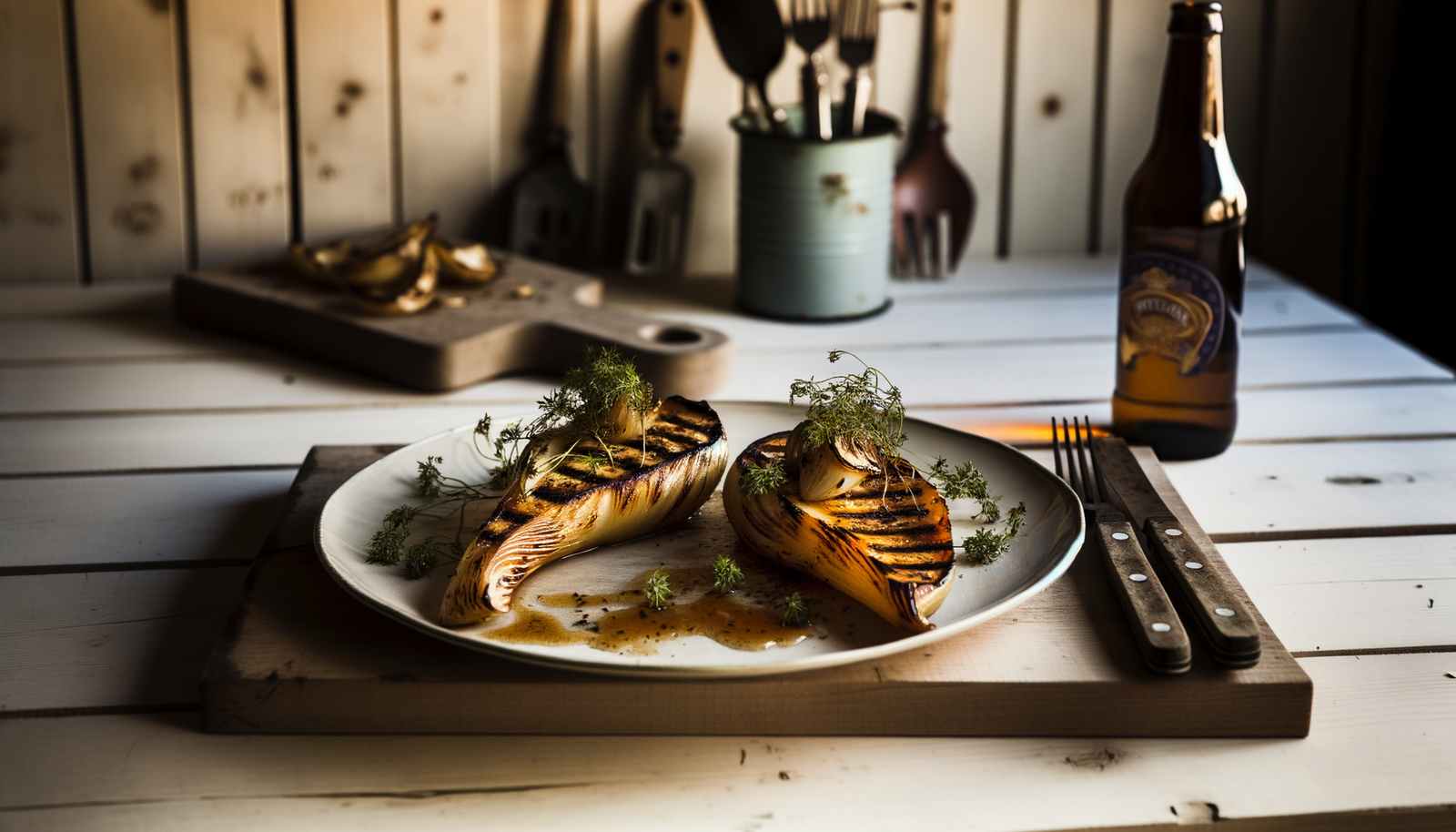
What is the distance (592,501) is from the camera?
2.64 ft

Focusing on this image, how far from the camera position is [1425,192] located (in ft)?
5.32

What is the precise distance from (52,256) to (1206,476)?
4.78 feet

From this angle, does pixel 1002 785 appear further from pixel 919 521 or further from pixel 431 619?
pixel 431 619

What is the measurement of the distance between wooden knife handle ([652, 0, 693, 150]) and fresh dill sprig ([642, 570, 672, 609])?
105cm

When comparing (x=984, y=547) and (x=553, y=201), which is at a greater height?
(x=553, y=201)

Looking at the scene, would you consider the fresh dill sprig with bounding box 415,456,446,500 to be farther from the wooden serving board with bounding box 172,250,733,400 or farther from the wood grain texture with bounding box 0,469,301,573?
the wooden serving board with bounding box 172,250,733,400

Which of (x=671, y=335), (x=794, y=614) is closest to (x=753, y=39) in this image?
(x=671, y=335)

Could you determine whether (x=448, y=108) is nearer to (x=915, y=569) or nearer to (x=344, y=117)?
(x=344, y=117)

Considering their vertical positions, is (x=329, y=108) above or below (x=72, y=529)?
above

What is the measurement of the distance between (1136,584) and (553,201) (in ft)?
3.72

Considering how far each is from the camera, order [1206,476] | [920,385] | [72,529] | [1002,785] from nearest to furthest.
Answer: [1002,785]
[72,529]
[1206,476]
[920,385]

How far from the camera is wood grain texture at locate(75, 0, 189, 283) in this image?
5.36 ft

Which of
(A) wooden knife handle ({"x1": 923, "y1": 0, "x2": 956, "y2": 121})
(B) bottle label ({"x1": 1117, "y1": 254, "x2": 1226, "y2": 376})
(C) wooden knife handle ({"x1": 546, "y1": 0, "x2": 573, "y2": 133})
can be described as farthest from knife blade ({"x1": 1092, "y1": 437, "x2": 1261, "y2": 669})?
(C) wooden knife handle ({"x1": 546, "y1": 0, "x2": 573, "y2": 133})

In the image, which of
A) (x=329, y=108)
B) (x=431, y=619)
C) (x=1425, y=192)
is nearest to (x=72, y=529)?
(x=431, y=619)
